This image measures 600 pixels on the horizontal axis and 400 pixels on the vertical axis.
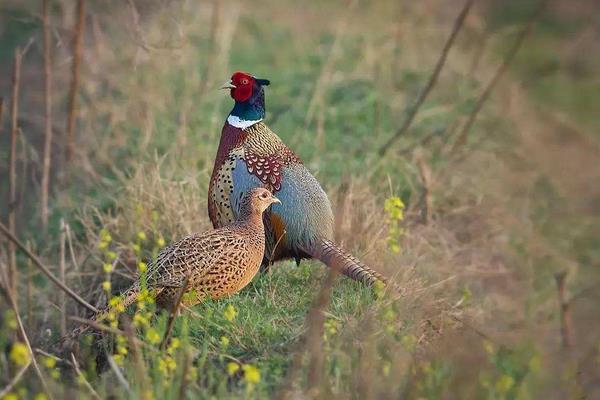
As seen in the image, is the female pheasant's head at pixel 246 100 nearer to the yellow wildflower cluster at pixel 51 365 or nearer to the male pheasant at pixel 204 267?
the male pheasant at pixel 204 267

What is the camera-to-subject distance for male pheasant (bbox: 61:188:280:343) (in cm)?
486

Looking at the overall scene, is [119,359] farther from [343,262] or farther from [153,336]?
[343,262]

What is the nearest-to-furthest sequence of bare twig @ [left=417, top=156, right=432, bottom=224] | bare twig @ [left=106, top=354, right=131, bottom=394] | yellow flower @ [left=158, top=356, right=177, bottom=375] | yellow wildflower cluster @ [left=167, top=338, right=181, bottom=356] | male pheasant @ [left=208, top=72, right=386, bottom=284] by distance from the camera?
1. bare twig @ [left=106, top=354, right=131, bottom=394]
2. yellow flower @ [left=158, top=356, right=177, bottom=375]
3. yellow wildflower cluster @ [left=167, top=338, right=181, bottom=356]
4. male pheasant @ [left=208, top=72, right=386, bottom=284]
5. bare twig @ [left=417, top=156, right=432, bottom=224]

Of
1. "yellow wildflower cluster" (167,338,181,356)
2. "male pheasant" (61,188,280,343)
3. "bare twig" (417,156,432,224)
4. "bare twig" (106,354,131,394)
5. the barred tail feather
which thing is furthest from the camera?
"bare twig" (417,156,432,224)

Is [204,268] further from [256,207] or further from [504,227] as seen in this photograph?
[504,227]

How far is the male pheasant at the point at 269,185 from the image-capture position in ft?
17.7

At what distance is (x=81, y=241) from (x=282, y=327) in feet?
8.81

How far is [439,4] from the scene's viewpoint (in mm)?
12625

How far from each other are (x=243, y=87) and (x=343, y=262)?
982 millimetres

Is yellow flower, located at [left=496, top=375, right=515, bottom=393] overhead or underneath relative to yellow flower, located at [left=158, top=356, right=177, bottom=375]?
overhead

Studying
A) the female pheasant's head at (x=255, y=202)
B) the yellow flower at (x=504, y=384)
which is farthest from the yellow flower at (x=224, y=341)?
the yellow flower at (x=504, y=384)

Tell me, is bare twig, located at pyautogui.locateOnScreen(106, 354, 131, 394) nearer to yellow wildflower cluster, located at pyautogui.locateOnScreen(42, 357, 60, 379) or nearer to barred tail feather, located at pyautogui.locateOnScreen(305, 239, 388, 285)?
yellow wildflower cluster, located at pyautogui.locateOnScreen(42, 357, 60, 379)

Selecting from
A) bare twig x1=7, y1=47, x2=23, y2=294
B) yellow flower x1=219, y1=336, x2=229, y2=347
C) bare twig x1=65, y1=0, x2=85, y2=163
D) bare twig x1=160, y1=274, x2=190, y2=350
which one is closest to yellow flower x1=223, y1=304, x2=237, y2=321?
yellow flower x1=219, y1=336, x2=229, y2=347

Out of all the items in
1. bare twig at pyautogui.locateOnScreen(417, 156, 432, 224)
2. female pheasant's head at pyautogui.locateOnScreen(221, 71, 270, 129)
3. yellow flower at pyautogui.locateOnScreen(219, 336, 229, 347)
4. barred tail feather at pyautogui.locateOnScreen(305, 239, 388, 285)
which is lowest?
bare twig at pyautogui.locateOnScreen(417, 156, 432, 224)
